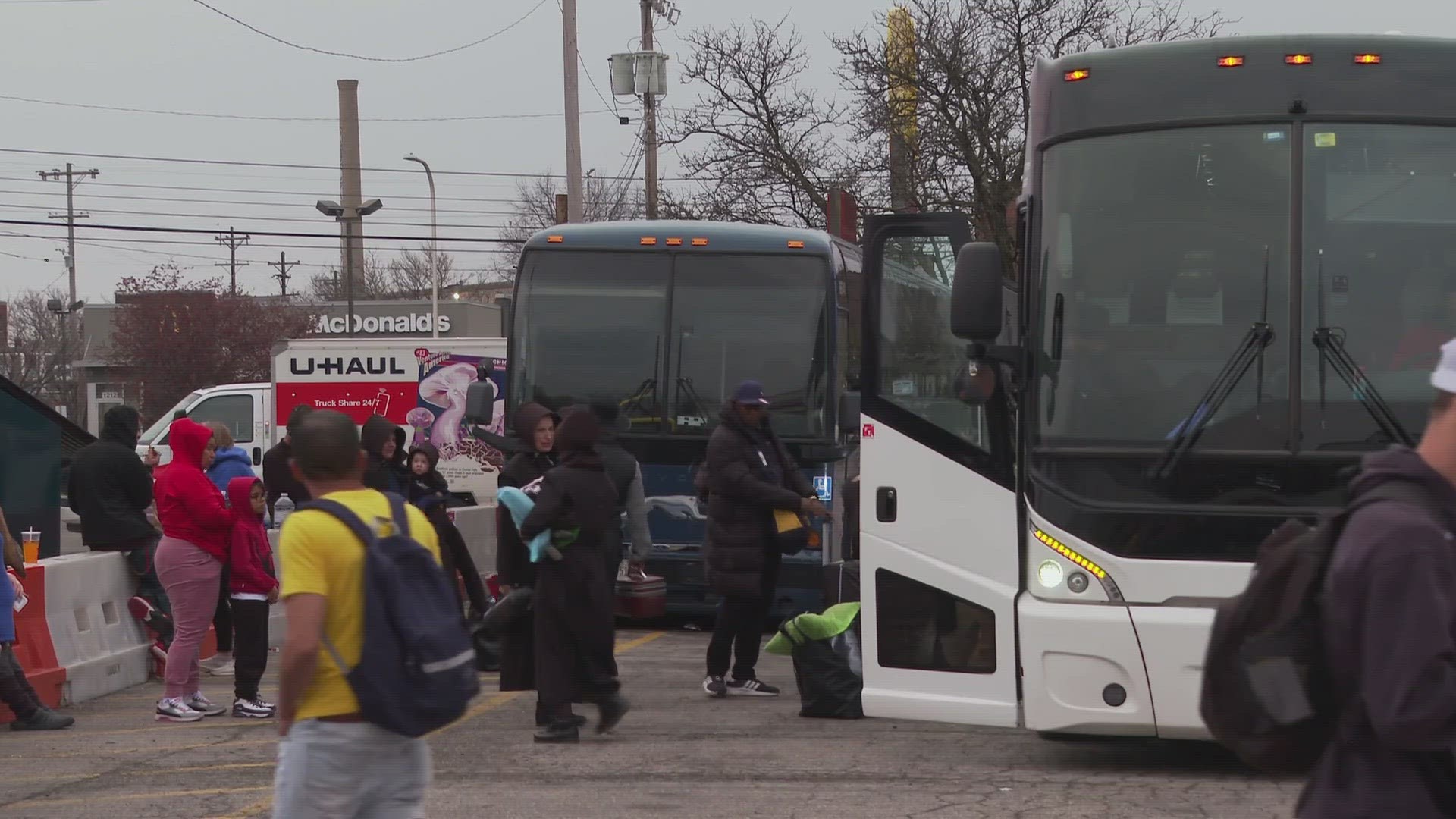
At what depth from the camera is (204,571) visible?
959cm

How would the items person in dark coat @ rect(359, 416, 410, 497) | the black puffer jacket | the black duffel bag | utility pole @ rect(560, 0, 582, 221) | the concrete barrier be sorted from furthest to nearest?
utility pole @ rect(560, 0, 582, 221) → person in dark coat @ rect(359, 416, 410, 497) → the concrete barrier → the black puffer jacket → the black duffel bag

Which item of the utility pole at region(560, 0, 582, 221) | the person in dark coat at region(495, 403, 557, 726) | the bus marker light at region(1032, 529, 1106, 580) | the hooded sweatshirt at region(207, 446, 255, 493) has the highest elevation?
the utility pole at region(560, 0, 582, 221)

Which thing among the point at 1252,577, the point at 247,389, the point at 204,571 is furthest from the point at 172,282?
the point at 1252,577

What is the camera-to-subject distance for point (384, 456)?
38.5 ft

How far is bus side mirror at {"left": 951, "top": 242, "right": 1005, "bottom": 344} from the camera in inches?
276

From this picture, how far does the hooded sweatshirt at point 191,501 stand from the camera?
9.48 m

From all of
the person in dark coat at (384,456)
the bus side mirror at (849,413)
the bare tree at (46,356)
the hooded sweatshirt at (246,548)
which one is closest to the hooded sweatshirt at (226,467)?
the person in dark coat at (384,456)

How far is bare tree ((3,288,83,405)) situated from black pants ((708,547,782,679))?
1989 inches

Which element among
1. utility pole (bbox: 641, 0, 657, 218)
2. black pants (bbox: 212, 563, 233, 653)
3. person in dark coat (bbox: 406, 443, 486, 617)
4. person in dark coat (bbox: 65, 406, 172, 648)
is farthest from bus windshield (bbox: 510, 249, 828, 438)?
utility pole (bbox: 641, 0, 657, 218)

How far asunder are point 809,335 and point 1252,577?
37.8 ft

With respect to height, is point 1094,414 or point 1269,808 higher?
point 1094,414

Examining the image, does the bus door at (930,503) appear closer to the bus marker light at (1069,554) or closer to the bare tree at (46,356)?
the bus marker light at (1069,554)

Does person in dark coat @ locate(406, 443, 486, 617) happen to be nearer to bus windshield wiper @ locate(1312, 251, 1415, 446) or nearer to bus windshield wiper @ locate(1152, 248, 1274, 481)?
bus windshield wiper @ locate(1152, 248, 1274, 481)

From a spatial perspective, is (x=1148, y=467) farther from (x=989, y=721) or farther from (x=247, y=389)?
(x=247, y=389)
